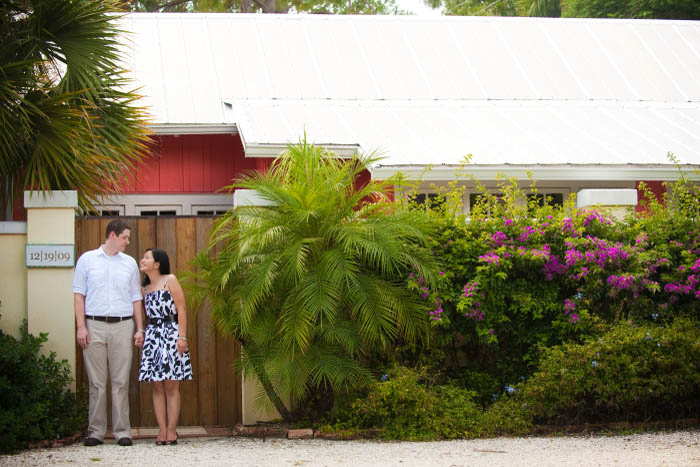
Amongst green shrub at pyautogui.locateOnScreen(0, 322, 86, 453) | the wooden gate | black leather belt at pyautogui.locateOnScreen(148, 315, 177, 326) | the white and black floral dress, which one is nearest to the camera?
green shrub at pyautogui.locateOnScreen(0, 322, 86, 453)

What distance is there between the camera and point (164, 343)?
6.96 meters

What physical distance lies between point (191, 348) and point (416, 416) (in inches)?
88.4

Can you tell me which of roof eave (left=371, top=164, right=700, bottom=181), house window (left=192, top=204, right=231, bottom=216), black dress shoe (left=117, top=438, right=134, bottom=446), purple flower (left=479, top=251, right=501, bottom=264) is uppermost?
roof eave (left=371, top=164, right=700, bottom=181)

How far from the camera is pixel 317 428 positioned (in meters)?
7.16

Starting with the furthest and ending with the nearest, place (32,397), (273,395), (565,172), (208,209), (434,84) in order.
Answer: (434,84) → (208,209) → (565,172) → (273,395) → (32,397)

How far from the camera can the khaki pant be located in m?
6.91

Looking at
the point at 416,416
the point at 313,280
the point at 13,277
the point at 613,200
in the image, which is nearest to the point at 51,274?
the point at 13,277

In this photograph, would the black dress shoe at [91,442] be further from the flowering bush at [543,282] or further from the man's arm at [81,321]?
the flowering bush at [543,282]

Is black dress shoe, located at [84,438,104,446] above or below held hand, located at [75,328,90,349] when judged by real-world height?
below

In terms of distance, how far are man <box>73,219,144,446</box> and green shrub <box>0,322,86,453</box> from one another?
321 mm

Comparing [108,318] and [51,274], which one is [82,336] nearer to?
[108,318]

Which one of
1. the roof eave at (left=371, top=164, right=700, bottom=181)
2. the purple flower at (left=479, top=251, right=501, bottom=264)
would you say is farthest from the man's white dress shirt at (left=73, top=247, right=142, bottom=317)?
the roof eave at (left=371, top=164, right=700, bottom=181)

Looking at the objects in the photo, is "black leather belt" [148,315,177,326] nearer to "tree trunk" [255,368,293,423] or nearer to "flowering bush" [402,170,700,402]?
"tree trunk" [255,368,293,423]

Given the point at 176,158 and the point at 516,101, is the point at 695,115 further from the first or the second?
the point at 176,158
